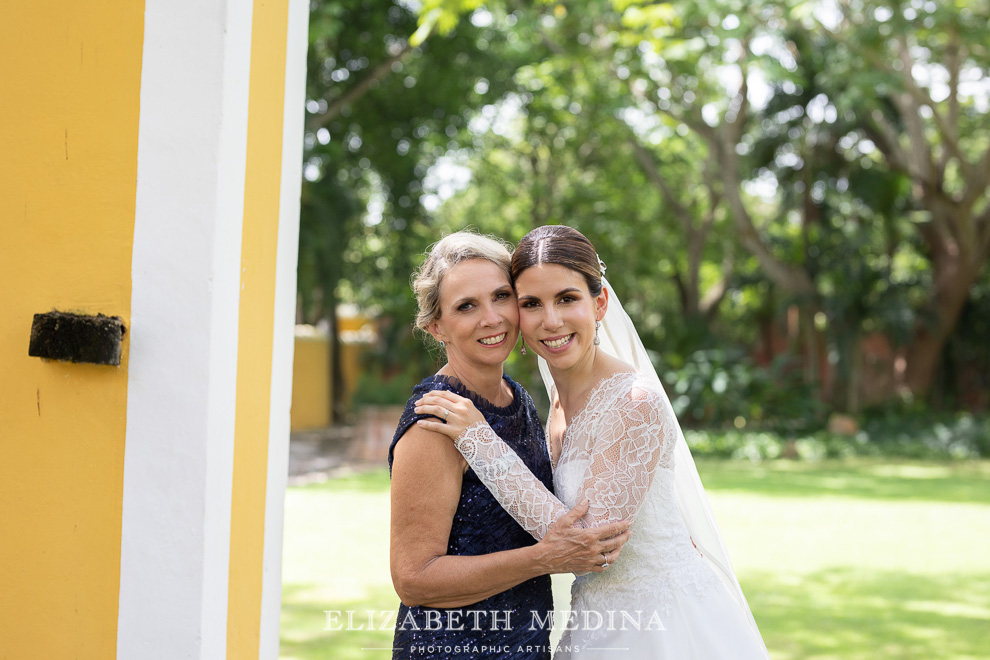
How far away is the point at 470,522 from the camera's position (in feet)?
7.51

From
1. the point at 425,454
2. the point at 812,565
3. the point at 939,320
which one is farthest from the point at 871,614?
the point at 939,320

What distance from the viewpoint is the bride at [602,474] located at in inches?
87.7

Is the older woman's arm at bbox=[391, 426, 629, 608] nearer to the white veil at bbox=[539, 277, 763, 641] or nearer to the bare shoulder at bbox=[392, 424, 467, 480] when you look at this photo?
the bare shoulder at bbox=[392, 424, 467, 480]

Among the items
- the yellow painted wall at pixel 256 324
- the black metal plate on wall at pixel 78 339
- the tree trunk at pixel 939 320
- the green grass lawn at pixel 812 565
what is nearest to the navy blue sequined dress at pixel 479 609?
the yellow painted wall at pixel 256 324

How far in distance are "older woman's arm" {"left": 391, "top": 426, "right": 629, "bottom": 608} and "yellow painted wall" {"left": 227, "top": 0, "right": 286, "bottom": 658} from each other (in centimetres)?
36

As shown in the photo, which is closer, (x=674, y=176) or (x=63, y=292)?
(x=63, y=292)

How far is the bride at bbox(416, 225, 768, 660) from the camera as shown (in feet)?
7.31

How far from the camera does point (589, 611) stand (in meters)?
2.51

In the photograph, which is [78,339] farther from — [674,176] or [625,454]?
[674,176]

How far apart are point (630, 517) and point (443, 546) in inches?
19.2

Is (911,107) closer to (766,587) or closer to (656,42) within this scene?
(656,42)

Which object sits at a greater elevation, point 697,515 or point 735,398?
point 735,398

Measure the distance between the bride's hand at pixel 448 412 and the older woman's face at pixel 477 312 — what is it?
0.52 feet

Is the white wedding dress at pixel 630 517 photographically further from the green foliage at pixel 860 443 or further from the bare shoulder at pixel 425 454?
the green foliage at pixel 860 443
